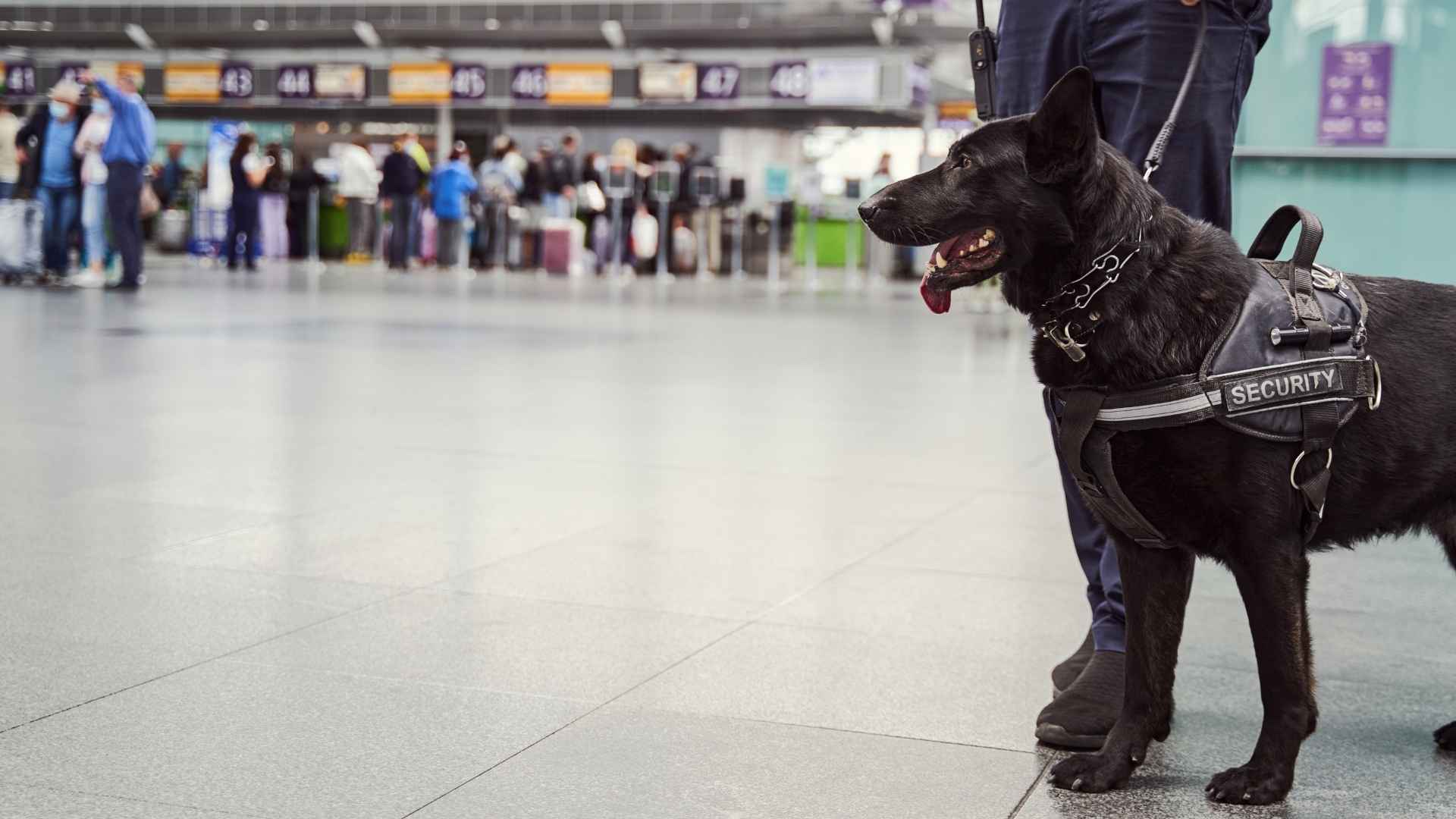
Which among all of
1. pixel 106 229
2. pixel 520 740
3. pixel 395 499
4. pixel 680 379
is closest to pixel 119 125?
pixel 106 229

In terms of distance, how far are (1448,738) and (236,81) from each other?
2880 cm

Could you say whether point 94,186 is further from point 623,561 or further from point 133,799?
point 133,799

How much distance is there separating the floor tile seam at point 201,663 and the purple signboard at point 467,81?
80.5ft

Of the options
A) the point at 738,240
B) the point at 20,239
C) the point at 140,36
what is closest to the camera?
the point at 20,239

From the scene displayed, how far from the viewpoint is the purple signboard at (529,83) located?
1045 inches

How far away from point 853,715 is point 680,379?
18.6 ft

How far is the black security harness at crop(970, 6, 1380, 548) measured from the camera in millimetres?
2252

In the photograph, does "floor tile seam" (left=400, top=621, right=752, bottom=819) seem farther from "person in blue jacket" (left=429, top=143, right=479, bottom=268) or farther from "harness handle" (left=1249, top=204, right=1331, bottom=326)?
"person in blue jacket" (left=429, top=143, right=479, bottom=268)

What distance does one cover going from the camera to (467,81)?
88.7 feet

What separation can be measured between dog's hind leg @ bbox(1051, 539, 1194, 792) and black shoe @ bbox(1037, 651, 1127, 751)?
Answer: 58 mm

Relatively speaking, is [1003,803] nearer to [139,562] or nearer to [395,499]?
[139,562]

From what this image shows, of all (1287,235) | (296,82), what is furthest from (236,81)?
(1287,235)

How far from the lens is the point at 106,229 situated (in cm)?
1691

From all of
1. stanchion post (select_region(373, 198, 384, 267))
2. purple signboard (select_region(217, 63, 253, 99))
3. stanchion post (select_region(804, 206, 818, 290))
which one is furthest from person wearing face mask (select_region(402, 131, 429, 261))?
stanchion post (select_region(804, 206, 818, 290))
